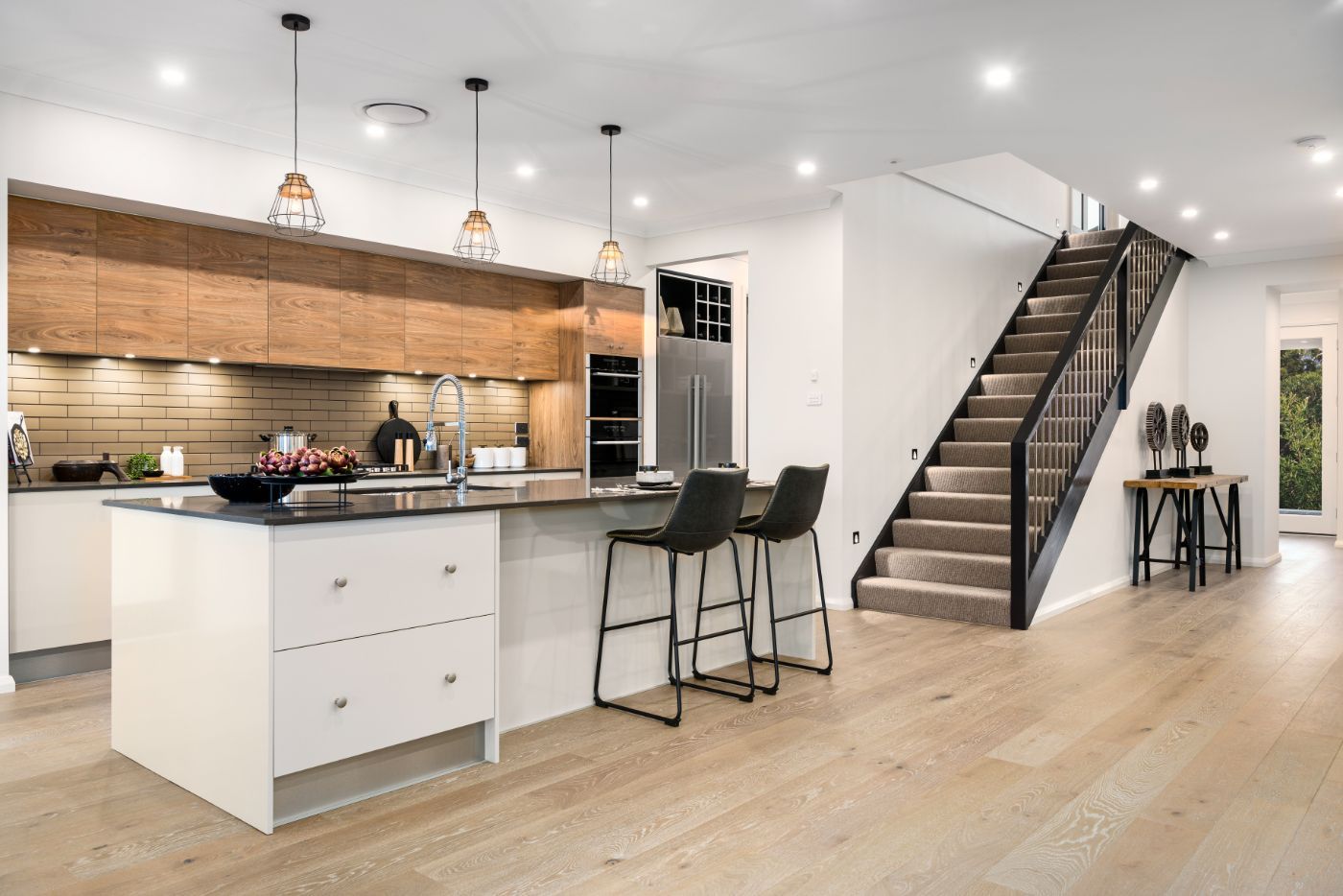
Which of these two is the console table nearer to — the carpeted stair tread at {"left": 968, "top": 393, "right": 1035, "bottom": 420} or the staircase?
the staircase

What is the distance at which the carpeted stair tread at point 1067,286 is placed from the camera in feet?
27.8

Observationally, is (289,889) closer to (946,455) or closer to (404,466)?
(404,466)

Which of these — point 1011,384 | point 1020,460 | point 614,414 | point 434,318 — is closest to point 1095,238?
point 1011,384

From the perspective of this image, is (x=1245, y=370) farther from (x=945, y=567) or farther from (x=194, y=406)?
(x=194, y=406)

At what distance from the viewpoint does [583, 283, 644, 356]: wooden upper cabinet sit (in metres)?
6.71

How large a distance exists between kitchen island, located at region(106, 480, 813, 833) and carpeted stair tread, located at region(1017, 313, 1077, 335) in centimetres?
585

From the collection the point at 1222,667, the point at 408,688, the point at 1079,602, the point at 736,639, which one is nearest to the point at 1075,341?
the point at 1079,602

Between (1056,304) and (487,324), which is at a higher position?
(1056,304)

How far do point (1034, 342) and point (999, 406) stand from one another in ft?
3.29

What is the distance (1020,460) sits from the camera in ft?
17.7

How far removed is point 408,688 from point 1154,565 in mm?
6731

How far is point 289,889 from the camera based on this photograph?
7.48 feet

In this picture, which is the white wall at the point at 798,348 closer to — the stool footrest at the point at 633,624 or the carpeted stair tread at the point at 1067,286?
the stool footrest at the point at 633,624

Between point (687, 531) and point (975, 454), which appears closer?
point (687, 531)
